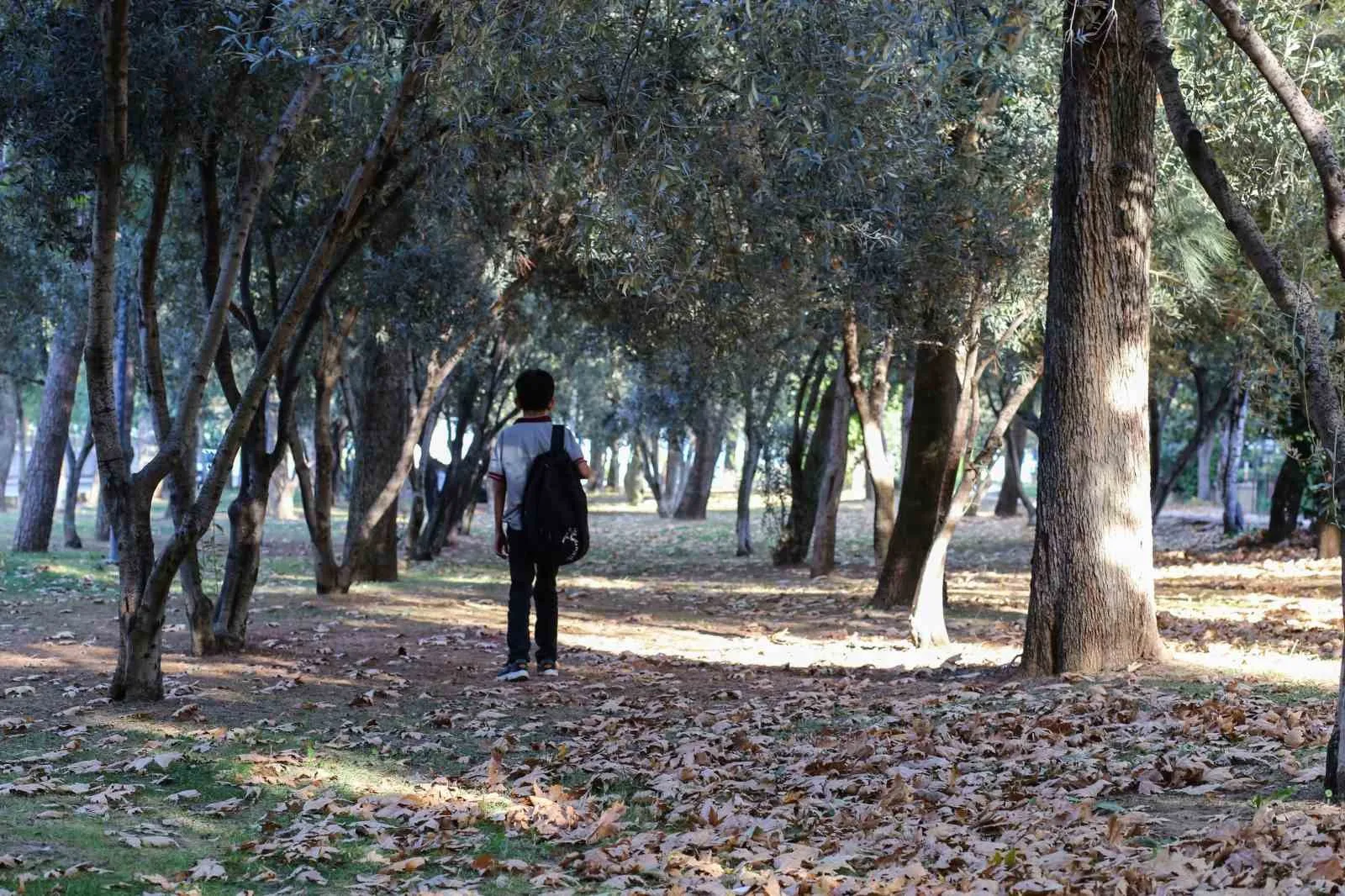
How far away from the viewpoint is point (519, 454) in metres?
9.38

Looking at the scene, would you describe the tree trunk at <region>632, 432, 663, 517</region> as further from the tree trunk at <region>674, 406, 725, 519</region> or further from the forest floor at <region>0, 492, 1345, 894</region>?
the forest floor at <region>0, 492, 1345, 894</region>

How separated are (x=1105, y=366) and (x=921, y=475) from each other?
653 centimetres

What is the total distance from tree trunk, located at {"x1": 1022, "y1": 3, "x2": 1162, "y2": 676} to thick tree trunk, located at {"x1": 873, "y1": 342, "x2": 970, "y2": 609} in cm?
598

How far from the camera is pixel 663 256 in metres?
9.70

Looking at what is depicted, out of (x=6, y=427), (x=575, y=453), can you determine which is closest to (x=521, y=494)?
(x=575, y=453)

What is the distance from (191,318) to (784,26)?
18067 mm

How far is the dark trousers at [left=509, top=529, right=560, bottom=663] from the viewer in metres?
9.47

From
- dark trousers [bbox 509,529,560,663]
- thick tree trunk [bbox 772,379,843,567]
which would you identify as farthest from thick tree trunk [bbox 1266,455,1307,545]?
dark trousers [bbox 509,529,560,663]

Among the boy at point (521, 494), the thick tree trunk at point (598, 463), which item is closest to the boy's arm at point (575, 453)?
the boy at point (521, 494)

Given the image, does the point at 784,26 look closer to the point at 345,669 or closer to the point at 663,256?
the point at 663,256

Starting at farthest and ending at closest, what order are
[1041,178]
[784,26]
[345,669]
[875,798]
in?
[1041,178] → [345,669] → [784,26] → [875,798]

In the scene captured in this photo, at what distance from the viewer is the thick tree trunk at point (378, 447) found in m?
18.1

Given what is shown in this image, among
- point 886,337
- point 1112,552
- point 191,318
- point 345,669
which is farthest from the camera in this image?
point 191,318

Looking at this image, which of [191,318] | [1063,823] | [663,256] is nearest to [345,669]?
[663,256]
